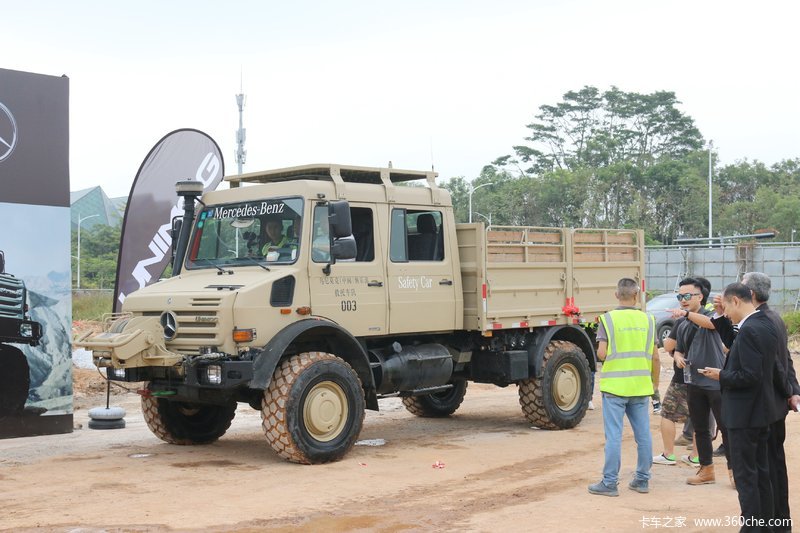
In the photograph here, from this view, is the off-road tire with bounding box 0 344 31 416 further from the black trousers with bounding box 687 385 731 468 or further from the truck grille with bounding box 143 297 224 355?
the black trousers with bounding box 687 385 731 468

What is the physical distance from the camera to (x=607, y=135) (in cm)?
6153

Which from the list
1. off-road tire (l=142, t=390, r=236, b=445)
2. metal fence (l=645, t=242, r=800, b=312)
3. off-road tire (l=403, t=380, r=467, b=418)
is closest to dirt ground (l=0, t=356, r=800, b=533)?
off-road tire (l=142, t=390, r=236, b=445)

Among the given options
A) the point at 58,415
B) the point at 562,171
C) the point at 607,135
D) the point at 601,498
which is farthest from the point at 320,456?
the point at 607,135

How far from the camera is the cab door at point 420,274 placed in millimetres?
9977

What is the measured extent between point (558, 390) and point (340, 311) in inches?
133

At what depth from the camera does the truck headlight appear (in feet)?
27.9

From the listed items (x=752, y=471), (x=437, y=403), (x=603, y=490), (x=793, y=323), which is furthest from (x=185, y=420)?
(x=793, y=323)

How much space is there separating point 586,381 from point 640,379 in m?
3.98

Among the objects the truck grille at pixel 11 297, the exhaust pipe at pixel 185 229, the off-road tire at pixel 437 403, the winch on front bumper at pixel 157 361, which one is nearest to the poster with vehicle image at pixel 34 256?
the truck grille at pixel 11 297

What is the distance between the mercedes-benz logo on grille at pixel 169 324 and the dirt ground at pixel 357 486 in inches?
48.9

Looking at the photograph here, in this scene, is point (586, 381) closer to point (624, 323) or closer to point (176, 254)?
point (624, 323)

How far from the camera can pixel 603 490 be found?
24.7 feet

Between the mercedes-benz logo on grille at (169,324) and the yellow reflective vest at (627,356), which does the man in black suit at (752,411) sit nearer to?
the yellow reflective vest at (627,356)

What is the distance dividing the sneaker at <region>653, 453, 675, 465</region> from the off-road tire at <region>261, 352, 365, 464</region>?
2.88m
